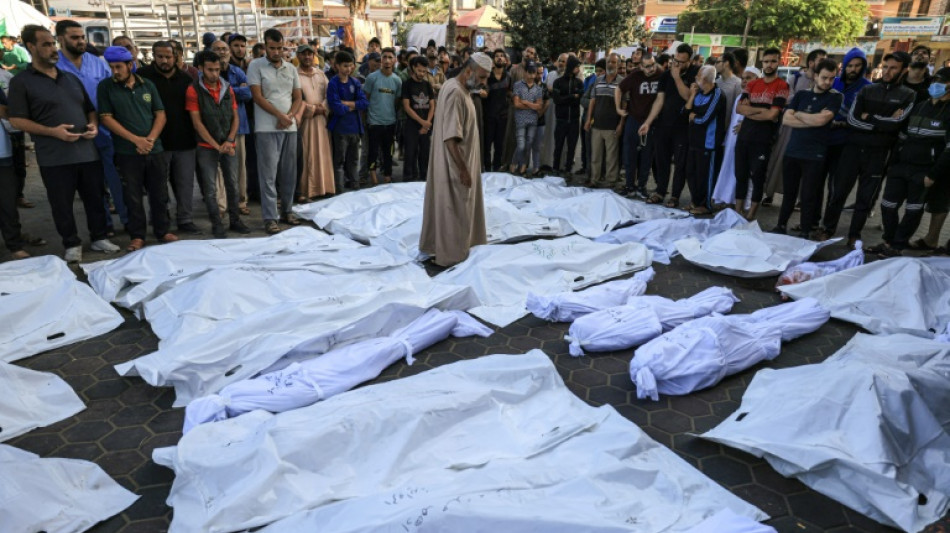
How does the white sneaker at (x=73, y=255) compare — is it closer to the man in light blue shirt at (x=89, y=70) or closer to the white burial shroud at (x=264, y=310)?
the man in light blue shirt at (x=89, y=70)

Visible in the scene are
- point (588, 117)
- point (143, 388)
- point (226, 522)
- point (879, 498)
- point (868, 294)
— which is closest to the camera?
point (226, 522)

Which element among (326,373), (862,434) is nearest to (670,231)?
(862,434)

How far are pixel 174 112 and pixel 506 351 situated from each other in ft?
13.6

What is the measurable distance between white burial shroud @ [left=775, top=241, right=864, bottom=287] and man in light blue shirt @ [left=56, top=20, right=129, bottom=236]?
6373 millimetres

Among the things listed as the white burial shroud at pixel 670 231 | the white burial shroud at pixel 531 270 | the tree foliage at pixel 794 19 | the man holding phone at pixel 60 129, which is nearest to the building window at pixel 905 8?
the tree foliage at pixel 794 19

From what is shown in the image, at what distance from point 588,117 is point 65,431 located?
7.60 metres

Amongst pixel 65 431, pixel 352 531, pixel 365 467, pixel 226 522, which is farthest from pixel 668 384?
pixel 65 431

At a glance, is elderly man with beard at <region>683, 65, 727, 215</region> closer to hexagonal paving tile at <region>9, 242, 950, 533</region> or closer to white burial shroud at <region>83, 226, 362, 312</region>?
hexagonal paving tile at <region>9, 242, 950, 533</region>

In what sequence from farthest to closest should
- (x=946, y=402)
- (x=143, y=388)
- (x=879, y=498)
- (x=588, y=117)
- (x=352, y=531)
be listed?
1. (x=588, y=117)
2. (x=143, y=388)
3. (x=946, y=402)
4. (x=879, y=498)
5. (x=352, y=531)

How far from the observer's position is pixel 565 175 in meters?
9.51

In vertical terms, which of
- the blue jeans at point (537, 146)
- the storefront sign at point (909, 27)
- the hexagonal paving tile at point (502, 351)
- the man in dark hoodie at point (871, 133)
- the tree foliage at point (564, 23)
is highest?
the storefront sign at point (909, 27)

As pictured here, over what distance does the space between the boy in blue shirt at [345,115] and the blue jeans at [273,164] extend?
4.54 ft

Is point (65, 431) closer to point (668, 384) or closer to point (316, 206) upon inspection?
point (668, 384)

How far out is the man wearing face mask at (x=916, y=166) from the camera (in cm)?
533
